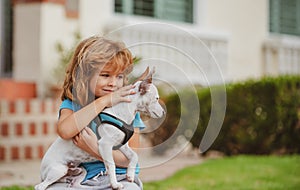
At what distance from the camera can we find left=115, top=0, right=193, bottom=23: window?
36.1 ft

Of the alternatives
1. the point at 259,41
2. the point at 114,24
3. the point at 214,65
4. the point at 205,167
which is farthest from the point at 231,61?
the point at 214,65

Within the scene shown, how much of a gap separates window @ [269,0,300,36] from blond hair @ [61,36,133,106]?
1143 cm

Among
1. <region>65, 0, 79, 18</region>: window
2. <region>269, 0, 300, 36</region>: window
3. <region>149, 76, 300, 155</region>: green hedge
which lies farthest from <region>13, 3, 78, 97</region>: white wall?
<region>269, 0, 300, 36</region>: window

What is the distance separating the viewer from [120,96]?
270cm

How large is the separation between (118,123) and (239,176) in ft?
13.1

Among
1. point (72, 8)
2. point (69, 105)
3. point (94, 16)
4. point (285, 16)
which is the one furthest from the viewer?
point (285, 16)

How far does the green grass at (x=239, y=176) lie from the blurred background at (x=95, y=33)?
1.05 meters

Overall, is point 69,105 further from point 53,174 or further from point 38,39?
point 38,39

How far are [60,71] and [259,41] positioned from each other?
204 inches

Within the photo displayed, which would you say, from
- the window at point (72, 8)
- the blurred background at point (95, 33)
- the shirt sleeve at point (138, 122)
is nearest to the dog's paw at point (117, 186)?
the shirt sleeve at point (138, 122)

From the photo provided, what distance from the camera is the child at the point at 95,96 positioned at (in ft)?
8.90

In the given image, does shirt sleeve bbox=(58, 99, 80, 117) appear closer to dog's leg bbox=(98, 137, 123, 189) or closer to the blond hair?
the blond hair

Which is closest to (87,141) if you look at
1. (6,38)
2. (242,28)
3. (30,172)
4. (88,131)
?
(88,131)

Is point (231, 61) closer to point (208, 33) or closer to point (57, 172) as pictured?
point (208, 33)
